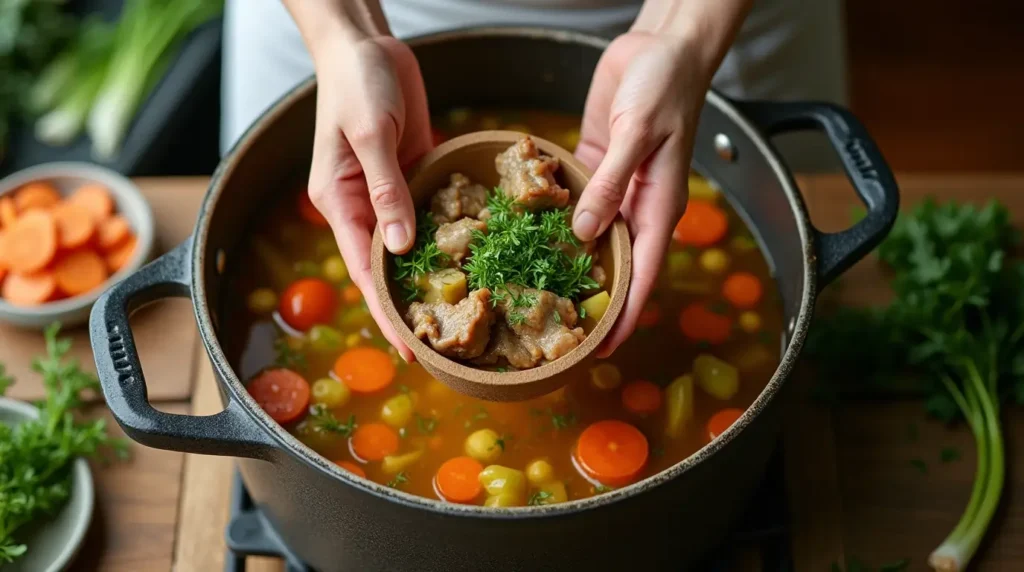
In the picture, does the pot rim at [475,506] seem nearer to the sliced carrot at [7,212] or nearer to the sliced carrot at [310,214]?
the sliced carrot at [310,214]

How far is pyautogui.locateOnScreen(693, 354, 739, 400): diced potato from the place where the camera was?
1.96 m

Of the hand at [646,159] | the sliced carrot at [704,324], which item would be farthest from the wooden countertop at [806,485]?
the hand at [646,159]

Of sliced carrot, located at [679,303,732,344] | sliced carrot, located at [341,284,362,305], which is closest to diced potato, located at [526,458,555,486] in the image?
sliced carrot, located at [679,303,732,344]

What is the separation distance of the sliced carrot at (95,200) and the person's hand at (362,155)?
828mm

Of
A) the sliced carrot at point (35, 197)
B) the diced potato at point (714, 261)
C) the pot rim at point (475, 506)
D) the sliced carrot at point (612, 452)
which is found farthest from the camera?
the sliced carrot at point (35, 197)

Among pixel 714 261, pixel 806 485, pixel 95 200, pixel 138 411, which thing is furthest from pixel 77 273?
pixel 806 485

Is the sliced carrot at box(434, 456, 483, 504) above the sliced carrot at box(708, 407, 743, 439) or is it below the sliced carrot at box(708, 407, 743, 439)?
below

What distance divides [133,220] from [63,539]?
2.62 ft

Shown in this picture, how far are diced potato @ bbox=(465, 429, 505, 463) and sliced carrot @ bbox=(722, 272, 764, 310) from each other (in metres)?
0.61

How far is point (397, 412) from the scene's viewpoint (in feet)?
6.29

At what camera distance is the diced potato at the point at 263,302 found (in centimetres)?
209

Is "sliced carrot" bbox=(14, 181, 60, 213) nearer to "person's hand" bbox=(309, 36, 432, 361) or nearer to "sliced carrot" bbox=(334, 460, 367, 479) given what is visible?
"person's hand" bbox=(309, 36, 432, 361)

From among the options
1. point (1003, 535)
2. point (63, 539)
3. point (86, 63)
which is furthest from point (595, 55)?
point (86, 63)

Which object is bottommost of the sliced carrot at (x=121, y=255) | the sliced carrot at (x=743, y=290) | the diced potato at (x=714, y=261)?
the sliced carrot at (x=121, y=255)
